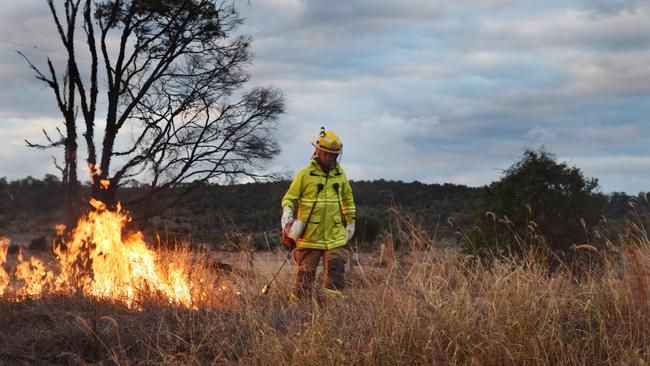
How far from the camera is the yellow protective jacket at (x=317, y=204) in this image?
834cm

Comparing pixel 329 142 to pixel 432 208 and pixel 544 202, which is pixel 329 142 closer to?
pixel 544 202

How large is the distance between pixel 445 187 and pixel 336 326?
164 ft

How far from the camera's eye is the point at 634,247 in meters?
7.02

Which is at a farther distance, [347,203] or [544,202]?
[544,202]

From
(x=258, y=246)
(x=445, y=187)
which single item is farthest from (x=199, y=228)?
(x=445, y=187)

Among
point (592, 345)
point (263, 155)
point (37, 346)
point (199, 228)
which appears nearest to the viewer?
point (592, 345)

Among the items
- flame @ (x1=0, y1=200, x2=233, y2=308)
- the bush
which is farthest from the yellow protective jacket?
the bush

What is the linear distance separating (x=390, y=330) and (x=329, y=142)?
316 centimetres

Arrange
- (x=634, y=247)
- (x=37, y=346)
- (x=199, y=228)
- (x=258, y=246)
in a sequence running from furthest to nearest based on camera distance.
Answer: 1. (x=199, y=228)
2. (x=258, y=246)
3. (x=634, y=247)
4. (x=37, y=346)

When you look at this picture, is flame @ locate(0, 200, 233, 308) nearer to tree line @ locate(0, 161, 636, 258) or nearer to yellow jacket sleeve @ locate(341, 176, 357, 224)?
tree line @ locate(0, 161, 636, 258)

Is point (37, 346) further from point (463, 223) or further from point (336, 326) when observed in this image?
point (463, 223)

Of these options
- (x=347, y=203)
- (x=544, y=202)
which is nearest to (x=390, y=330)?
(x=347, y=203)

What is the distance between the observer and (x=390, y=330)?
5.45m

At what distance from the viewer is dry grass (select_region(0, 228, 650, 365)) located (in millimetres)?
5047
